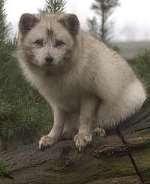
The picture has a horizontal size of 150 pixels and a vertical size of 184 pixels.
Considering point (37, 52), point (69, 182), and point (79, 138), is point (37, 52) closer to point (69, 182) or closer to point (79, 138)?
point (79, 138)

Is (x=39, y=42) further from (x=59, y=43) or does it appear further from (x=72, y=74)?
(x=72, y=74)

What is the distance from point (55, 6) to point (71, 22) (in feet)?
2.84

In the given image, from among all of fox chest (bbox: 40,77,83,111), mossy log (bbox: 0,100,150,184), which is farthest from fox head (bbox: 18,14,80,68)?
mossy log (bbox: 0,100,150,184)

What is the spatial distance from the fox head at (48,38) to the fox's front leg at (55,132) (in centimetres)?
67

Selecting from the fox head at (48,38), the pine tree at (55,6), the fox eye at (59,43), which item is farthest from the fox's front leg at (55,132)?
the pine tree at (55,6)

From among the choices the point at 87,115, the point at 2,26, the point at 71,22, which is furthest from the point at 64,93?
the point at 2,26

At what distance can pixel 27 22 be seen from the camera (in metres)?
4.73

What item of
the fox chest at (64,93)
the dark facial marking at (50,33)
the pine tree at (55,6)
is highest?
the pine tree at (55,6)

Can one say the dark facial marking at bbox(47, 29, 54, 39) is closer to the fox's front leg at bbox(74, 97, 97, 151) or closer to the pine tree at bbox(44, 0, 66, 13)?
the fox's front leg at bbox(74, 97, 97, 151)

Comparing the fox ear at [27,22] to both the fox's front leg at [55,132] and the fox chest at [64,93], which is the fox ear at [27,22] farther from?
the fox's front leg at [55,132]

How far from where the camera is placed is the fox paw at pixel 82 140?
14.5 feet

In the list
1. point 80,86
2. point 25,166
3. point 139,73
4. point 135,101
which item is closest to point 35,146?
point 25,166

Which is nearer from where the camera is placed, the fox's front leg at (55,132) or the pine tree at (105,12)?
the fox's front leg at (55,132)

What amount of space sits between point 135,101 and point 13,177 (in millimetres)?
1508
